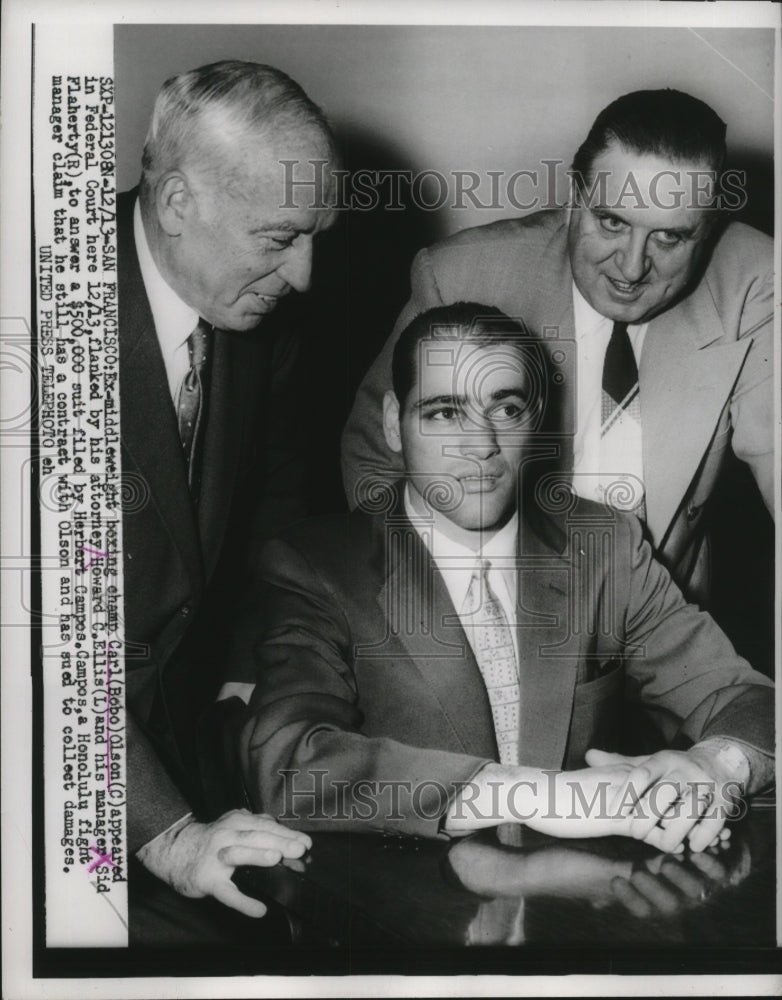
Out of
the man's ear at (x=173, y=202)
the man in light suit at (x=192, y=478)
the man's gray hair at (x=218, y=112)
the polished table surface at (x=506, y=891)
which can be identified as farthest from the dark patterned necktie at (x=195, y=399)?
the polished table surface at (x=506, y=891)

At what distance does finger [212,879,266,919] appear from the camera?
247 centimetres

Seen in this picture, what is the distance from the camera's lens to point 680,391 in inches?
100

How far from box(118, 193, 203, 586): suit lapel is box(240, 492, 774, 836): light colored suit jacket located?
0.57ft

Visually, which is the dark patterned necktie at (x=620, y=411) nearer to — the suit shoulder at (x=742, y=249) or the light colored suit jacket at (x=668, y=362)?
the light colored suit jacket at (x=668, y=362)

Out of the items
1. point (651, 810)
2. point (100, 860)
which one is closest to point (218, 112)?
point (100, 860)

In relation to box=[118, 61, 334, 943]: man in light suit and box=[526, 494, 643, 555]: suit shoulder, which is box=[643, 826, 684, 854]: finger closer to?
box=[526, 494, 643, 555]: suit shoulder

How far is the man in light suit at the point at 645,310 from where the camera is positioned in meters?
2.50

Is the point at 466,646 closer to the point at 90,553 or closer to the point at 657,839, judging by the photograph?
the point at 657,839

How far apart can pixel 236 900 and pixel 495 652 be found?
2.26 ft

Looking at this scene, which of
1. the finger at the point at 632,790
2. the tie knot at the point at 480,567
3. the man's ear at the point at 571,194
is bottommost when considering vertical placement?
the finger at the point at 632,790

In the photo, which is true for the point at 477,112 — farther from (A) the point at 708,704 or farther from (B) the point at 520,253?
(A) the point at 708,704

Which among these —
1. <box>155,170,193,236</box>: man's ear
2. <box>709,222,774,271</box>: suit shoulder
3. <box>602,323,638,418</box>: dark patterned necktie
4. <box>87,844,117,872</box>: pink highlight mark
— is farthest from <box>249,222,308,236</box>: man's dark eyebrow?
<box>87,844,117,872</box>: pink highlight mark

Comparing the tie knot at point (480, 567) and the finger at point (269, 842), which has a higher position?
the tie knot at point (480, 567)

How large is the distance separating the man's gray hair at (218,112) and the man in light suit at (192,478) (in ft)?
0.04
